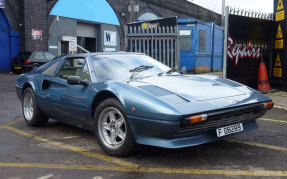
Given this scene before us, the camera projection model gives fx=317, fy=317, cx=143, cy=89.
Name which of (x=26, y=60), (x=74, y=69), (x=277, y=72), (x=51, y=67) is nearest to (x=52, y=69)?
(x=51, y=67)

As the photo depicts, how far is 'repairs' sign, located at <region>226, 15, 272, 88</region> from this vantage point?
885 centimetres

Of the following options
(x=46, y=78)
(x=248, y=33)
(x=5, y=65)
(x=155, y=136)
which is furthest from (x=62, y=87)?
(x=5, y=65)

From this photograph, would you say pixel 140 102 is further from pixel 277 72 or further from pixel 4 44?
pixel 4 44

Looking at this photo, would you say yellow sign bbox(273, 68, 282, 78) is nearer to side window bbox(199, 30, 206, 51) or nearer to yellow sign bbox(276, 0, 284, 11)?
yellow sign bbox(276, 0, 284, 11)

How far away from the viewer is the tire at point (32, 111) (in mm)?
5182

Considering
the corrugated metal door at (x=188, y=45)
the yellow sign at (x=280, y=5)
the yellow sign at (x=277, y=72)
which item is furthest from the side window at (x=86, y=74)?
the corrugated metal door at (x=188, y=45)

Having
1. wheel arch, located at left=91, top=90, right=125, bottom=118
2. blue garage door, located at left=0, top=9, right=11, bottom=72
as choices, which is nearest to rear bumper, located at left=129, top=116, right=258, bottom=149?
wheel arch, located at left=91, top=90, right=125, bottom=118

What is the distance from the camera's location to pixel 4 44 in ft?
66.7

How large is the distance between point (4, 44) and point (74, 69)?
58.2 feet

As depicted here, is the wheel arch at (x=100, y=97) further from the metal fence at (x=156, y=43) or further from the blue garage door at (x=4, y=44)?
the blue garage door at (x=4, y=44)

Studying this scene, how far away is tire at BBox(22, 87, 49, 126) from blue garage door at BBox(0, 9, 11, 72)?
1644cm

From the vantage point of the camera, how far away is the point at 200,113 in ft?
10.2

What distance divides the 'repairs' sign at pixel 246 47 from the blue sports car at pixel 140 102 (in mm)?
4662

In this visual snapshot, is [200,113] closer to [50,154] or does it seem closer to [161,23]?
[50,154]
